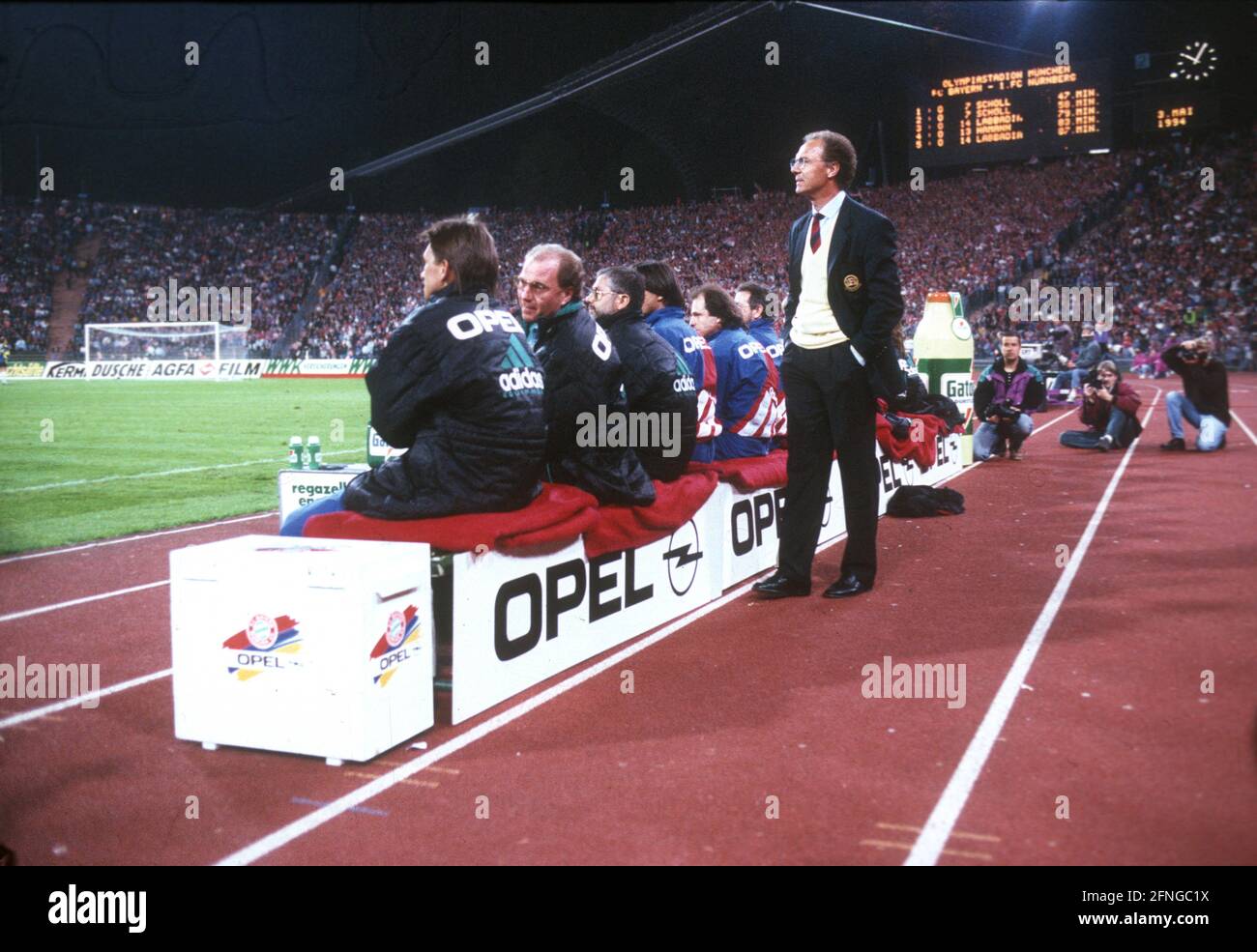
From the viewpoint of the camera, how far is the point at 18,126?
34.8m

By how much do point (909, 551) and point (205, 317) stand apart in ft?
133

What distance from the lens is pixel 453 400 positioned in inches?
149

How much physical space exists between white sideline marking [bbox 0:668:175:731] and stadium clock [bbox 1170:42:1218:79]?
32903 millimetres

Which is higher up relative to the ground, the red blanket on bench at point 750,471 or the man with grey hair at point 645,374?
the man with grey hair at point 645,374

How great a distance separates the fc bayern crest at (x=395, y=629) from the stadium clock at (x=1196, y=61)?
1293 inches

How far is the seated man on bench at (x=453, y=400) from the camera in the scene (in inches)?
146

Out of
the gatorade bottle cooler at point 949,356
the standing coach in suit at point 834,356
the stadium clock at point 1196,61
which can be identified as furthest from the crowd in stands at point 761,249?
the standing coach in suit at point 834,356

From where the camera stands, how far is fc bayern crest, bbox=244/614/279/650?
3342 millimetres

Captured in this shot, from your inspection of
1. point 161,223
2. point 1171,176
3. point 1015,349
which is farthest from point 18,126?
point 1171,176

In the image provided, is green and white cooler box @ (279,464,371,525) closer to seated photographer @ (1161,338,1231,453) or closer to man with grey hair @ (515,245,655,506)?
man with grey hair @ (515,245,655,506)

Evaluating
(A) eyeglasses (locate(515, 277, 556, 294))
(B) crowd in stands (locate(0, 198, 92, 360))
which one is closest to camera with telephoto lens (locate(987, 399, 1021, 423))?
(A) eyeglasses (locate(515, 277, 556, 294))

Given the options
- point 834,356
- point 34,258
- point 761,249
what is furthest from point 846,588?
point 34,258

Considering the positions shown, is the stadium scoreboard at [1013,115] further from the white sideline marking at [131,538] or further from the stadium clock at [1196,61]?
the white sideline marking at [131,538]

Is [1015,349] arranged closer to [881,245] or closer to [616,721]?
[881,245]
